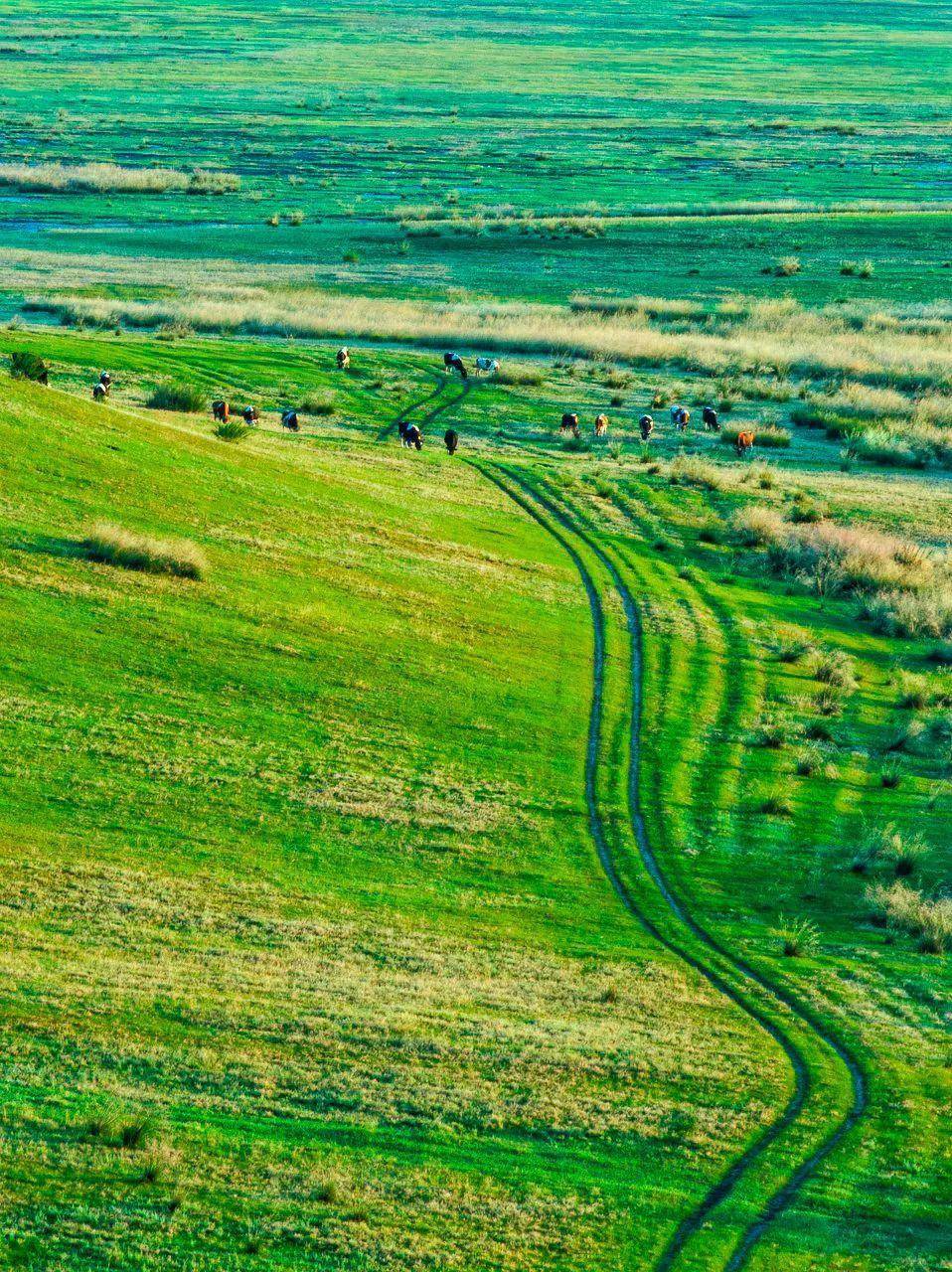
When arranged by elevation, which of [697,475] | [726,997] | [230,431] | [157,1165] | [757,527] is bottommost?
[726,997]

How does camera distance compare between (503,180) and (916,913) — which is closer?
(916,913)

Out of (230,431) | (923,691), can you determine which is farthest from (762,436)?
(923,691)

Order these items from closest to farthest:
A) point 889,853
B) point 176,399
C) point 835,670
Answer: point 889,853 → point 835,670 → point 176,399

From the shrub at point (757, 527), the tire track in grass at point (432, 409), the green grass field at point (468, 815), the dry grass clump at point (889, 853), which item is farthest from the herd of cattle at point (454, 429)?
the dry grass clump at point (889, 853)

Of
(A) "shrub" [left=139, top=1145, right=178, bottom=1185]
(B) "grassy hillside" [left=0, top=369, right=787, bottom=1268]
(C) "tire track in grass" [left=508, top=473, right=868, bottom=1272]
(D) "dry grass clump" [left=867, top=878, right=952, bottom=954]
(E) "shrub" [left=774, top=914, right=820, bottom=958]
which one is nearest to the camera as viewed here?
(A) "shrub" [left=139, top=1145, right=178, bottom=1185]

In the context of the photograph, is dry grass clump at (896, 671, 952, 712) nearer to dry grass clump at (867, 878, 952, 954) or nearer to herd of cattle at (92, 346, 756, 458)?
dry grass clump at (867, 878, 952, 954)

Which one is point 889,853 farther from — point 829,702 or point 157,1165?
point 157,1165

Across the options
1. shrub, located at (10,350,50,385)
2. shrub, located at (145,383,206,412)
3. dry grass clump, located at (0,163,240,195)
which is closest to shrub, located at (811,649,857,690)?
shrub, located at (10,350,50,385)

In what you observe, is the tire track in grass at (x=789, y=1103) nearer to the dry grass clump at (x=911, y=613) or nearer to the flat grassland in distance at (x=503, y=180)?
the dry grass clump at (x=911, y=613)
